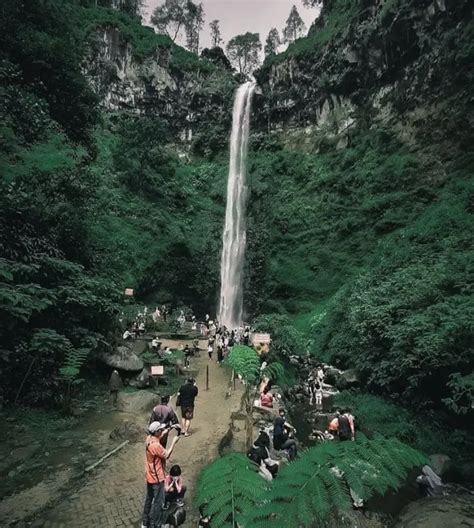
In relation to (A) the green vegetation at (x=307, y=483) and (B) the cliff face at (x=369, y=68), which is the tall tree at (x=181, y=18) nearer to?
(B) the cliff face at (x=369, y=68)

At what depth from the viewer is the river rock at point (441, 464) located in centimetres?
955

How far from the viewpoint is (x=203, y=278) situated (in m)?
33.8

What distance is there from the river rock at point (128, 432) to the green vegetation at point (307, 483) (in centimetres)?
607

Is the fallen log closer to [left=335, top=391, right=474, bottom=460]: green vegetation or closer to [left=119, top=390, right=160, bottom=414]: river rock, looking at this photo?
[left=119, top=390, right=160, bottom=414]: river rock

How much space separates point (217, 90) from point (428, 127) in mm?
29060

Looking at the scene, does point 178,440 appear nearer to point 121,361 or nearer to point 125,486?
point 125,486

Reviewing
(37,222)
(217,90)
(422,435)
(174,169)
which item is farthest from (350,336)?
(217,90)

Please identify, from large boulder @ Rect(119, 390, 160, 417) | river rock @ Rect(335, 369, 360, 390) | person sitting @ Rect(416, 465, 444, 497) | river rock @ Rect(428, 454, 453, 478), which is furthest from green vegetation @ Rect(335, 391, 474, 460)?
large boulder @ Rect(119, 390, 160, 417)

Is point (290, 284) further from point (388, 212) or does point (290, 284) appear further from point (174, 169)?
point (174, 169)

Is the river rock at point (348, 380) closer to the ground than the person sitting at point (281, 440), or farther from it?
farther from it

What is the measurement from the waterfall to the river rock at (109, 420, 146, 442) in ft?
77.6

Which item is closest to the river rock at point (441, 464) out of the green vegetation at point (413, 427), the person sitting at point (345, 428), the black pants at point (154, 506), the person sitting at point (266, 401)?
the green vegetation at point (413, 427)

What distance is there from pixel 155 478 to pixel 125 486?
1.97 m

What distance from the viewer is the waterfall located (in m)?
33.6
